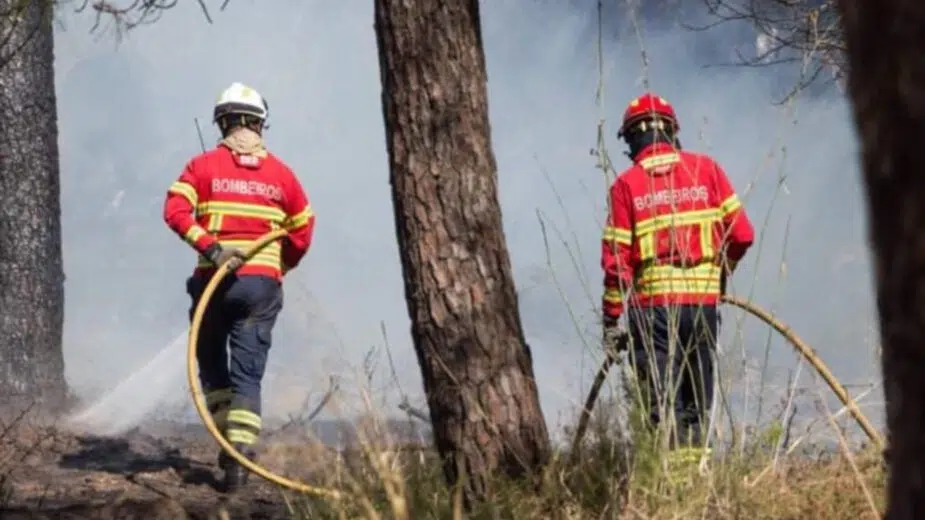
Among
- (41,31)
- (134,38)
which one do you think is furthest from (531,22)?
(41,31)

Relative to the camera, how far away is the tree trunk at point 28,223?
8812 millimetres

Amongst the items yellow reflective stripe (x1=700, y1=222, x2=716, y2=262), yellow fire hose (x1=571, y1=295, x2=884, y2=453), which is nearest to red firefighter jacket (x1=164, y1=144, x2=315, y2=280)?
yellow reflective stripe (x1=700, y1=222, x2=716, y2=262)

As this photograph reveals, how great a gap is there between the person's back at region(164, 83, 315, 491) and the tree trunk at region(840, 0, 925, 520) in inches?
190

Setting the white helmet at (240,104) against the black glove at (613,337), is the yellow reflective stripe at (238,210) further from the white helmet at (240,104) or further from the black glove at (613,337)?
the black glove at (613,337)

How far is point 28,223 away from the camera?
888cm

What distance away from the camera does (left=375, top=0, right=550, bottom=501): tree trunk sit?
3717 millimetres

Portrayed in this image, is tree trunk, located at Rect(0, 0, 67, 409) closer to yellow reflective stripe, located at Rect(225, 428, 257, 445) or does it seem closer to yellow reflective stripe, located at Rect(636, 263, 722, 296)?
yellow reflective stripe, located at Rect(225, 428, 257, 445)

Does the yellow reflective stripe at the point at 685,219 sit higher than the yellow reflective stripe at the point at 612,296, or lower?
higher

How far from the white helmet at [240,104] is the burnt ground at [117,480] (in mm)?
1452

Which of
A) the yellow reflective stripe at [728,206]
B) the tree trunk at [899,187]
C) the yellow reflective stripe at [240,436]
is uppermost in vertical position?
the yellow reflective stripe at [728,206]

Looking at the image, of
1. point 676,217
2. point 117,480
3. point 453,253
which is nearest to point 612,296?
point 676,217

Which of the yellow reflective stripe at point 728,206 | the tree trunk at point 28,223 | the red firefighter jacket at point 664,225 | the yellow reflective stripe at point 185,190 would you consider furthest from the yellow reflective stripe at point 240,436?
the tree trunk at point 28,223

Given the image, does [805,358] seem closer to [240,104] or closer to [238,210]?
[238,210]

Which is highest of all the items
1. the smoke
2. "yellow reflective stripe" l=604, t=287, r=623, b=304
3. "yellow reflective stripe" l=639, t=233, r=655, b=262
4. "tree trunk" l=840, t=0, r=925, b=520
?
the smoke
